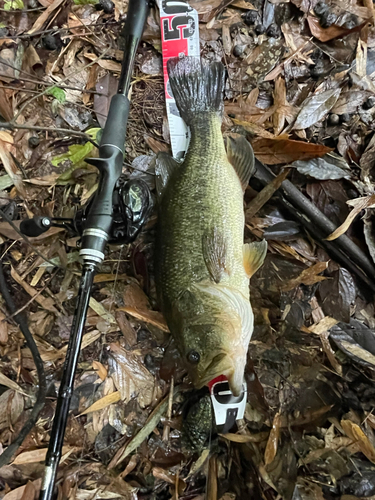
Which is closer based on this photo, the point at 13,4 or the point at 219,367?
the point at 219,367

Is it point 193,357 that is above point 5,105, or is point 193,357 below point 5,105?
below

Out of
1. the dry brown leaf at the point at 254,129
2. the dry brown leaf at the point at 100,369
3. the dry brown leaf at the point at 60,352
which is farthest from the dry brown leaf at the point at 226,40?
the dry brown leaf at the point at 100,369

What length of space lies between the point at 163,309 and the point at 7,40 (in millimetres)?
1871

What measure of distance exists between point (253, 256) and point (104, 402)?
3.57 ft

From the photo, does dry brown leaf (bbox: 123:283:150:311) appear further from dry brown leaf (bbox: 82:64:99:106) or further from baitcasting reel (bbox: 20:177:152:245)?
dry brown leaf (bbox: 82:64:99:106)

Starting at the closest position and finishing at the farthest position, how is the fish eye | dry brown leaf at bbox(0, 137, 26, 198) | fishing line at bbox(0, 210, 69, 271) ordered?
the fish eye → fishing line at bbox(0, 210, 69, 271) → dry brown leaf at bbox(0, 137, 26, 198)

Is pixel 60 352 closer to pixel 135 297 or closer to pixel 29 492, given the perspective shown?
pixel 135 297

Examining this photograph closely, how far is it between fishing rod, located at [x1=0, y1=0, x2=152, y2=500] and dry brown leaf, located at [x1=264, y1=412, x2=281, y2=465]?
1034 mm

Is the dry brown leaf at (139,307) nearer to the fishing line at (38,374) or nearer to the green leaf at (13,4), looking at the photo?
the fishing line at (38,374)

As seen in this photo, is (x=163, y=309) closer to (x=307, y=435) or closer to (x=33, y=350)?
(x=33, y=350)

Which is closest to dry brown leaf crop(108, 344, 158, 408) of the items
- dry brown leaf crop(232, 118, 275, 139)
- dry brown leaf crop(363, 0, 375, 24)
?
dry brown leaf crop(232, 118, 275, 139)

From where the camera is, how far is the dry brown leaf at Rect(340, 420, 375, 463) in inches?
68.0

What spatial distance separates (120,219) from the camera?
5.38 ft

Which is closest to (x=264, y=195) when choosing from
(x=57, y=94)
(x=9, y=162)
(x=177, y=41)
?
(x=177, y=41)
